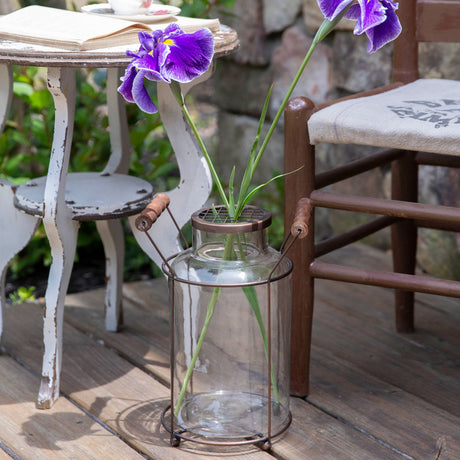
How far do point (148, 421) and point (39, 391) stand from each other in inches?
9.4

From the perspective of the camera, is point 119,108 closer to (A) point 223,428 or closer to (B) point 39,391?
(B) point 39,391

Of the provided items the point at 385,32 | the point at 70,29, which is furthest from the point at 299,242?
the point at 70,29

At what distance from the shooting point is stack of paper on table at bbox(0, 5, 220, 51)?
1477 millimetres

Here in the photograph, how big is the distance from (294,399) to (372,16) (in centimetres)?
82

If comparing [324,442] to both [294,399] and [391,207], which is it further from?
[391,207]

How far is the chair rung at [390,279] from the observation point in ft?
4.87

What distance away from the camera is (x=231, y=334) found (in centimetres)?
152

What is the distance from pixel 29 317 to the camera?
2086mm

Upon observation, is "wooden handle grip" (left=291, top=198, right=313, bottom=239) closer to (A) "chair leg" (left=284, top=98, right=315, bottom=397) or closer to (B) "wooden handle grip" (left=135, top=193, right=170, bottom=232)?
(A) "chair leg" (left=284, top=98, right=315, bottom=397)

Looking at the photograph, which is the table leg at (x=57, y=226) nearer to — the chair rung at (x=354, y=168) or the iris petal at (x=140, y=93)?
the iris petal at (x=140, y=93)

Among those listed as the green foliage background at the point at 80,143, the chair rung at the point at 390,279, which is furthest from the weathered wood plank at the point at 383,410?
the green foliage background at the point at 80,143

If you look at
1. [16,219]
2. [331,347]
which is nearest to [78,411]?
[16,219]

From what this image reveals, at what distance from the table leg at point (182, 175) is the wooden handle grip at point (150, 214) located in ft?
0.58

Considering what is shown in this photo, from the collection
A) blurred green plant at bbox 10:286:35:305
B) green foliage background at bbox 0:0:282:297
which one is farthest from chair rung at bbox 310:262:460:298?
blurred green plant at bbox 10:286:35:305
